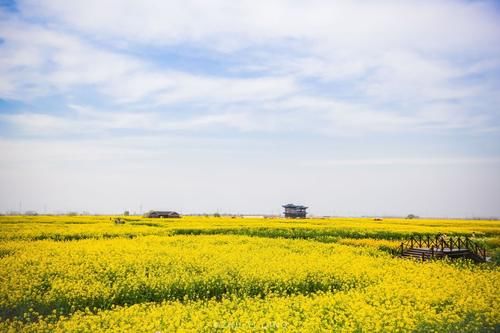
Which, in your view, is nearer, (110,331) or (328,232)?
(110,331)

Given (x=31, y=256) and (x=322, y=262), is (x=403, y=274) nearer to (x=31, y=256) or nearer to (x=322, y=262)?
(x=322, y=262)

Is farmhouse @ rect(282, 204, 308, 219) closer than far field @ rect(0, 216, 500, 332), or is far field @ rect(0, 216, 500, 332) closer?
far field @ rect(0, 216, 500, 332)

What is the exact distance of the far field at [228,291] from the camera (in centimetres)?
1178

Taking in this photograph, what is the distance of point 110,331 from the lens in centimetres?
1076

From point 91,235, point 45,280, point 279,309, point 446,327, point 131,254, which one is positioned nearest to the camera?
point 446,327

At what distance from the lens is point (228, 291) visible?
1675 centimetres

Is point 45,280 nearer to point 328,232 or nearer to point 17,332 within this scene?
point 17,332

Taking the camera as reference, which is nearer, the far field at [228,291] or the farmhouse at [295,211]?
the far field at [228,291]

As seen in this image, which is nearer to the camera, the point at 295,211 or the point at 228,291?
the point at 228,291

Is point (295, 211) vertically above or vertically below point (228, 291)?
above

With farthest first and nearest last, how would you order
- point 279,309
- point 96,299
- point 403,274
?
point 403,274
point 96,299
point 279,309

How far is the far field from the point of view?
11781mm

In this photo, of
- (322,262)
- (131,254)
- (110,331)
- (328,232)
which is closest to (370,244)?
(328,232)

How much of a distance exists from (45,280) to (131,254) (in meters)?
5.89
